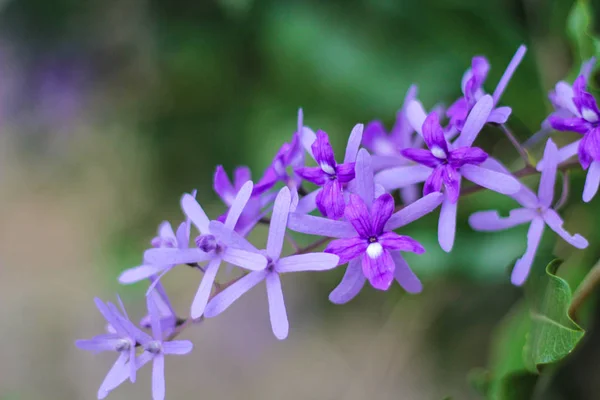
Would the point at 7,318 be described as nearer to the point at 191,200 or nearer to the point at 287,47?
the point at 287,47

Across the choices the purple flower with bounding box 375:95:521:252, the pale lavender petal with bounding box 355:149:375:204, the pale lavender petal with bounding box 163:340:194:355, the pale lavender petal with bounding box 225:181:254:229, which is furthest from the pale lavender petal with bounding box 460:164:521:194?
the pale lavender petal with bounding box 163:340:194:355

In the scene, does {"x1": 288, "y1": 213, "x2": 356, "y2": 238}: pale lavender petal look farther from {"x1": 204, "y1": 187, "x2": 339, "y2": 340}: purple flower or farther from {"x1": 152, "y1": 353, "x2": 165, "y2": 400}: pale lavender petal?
{"x1": 152, "y1": 353, "x2": 165, "y2": 400}: pale lavender petal

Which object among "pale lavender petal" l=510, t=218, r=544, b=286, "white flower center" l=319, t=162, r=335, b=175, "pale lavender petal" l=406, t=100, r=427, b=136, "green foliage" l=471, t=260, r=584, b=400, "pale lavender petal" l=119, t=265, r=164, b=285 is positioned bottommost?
"green foliage" l=471, t=260, r=584, b=400

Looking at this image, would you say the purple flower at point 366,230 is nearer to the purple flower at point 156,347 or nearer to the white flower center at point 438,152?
the white flower center at point 438,152

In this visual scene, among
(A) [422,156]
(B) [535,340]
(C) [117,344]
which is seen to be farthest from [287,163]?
(B) [535,340]

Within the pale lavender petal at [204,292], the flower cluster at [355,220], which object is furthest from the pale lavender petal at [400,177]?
the pale lavender petal at [204,292]

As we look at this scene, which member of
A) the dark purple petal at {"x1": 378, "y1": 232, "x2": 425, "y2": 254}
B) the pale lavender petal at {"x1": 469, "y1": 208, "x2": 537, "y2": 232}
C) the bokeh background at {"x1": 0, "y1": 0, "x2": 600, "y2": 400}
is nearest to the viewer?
the dark purple petal at {"x1": 378, "y1": 232, "x2": 425, "y2": 254}

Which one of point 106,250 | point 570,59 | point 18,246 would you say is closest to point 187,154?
point 106,250
